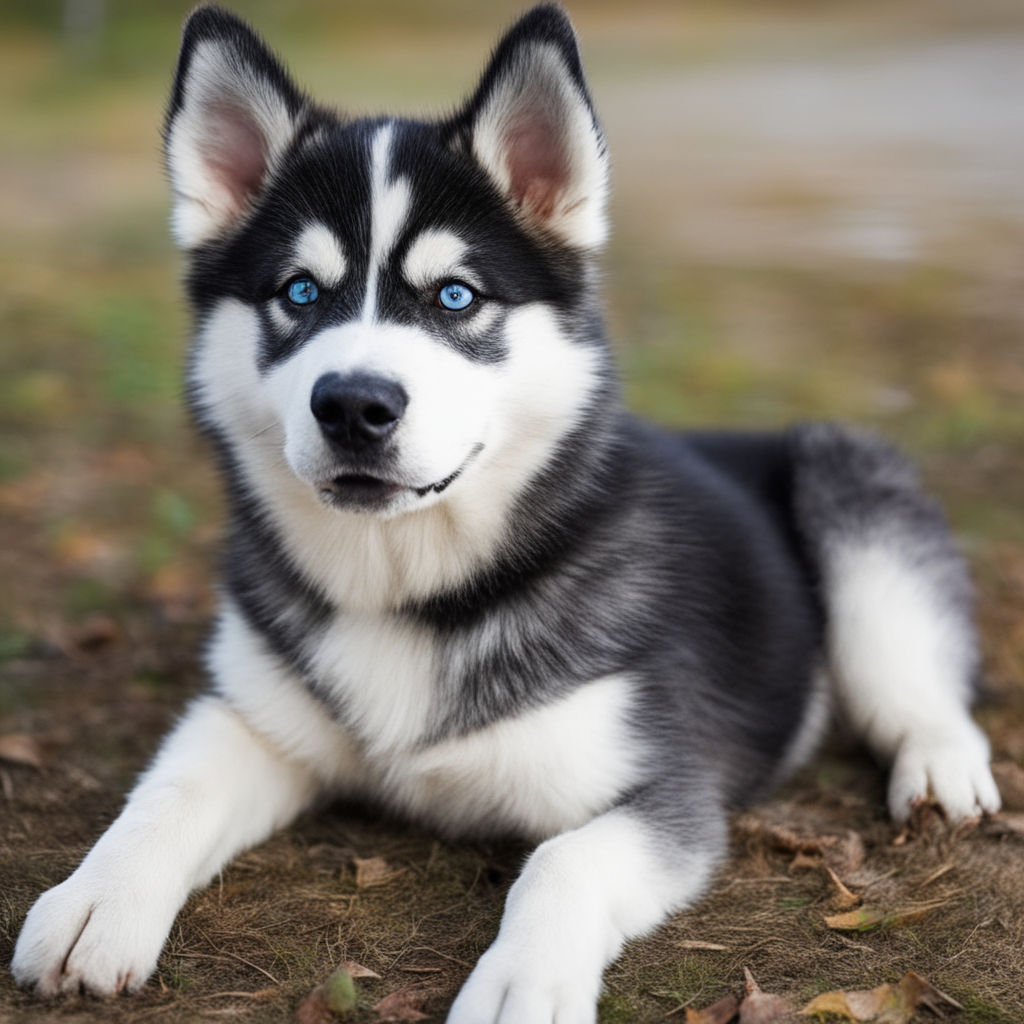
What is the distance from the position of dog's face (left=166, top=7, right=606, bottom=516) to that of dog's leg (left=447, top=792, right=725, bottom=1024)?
78 cm

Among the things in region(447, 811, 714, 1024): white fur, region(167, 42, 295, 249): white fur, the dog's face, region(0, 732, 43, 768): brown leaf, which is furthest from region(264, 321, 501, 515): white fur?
region(0, 732, 43, 768): brown leaf

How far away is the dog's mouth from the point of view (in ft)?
7.81

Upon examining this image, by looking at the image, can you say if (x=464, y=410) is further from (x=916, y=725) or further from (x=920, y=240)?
(x=920, y=240)

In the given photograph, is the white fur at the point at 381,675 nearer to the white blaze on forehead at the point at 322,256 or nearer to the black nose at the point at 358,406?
the black nose at the point at 358,406

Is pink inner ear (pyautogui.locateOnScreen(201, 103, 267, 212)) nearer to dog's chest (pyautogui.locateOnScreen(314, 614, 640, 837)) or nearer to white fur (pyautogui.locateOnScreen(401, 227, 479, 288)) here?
white fur (pyautogui.locateOnScreen(401, 227, 479, 288))

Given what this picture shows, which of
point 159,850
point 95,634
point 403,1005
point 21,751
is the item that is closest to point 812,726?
point 403,1005

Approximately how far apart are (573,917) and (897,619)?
5.25 feet

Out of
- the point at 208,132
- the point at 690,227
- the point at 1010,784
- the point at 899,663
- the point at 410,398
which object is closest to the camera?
the point at 410,398

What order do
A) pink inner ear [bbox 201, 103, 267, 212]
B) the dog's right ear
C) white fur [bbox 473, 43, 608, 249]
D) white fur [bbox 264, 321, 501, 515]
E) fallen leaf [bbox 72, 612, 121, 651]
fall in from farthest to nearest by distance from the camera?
fallen leaf [bbox 72, 612, 121, 651], pink inner ear [bbox 201, 103, 267, 212], the dog's right ear, white fur [bbox 473, 43, 608, 249], white fur [bbox 264, 321, 501, 515]

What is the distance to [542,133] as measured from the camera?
2.69m

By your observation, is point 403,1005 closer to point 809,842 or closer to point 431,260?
point 809,842

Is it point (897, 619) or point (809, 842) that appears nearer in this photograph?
point (809, 842)

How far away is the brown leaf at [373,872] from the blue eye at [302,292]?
127cm

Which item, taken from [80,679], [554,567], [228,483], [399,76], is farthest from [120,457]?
[399,76]
